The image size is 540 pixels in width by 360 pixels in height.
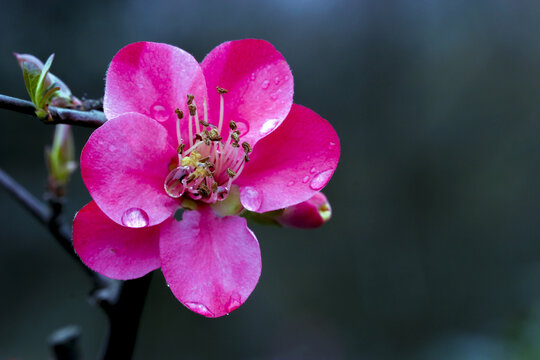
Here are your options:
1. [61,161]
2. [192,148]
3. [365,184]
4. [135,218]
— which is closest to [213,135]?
[192,148]

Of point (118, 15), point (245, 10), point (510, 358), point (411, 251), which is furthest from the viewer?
point (411, 251)

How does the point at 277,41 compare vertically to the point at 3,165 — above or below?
above

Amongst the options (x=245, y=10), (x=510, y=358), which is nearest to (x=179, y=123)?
(x=510, y=358)

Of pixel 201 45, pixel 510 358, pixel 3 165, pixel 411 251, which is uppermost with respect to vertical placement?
pixel 201 45

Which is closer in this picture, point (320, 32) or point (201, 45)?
point (201, 45)

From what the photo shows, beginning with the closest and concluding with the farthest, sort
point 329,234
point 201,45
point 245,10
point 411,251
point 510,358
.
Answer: point 510,358 → point 201,45 → point 245,10 → point 329,234 → point 411,251

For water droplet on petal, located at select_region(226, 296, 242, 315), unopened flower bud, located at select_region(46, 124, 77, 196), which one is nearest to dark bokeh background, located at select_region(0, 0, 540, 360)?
unopened flower bud, located at select_region(46, 124, 77, 196)

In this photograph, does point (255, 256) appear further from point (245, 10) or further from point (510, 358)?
point (245, 10)

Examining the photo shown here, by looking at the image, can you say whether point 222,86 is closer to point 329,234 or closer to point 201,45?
point 201,45
